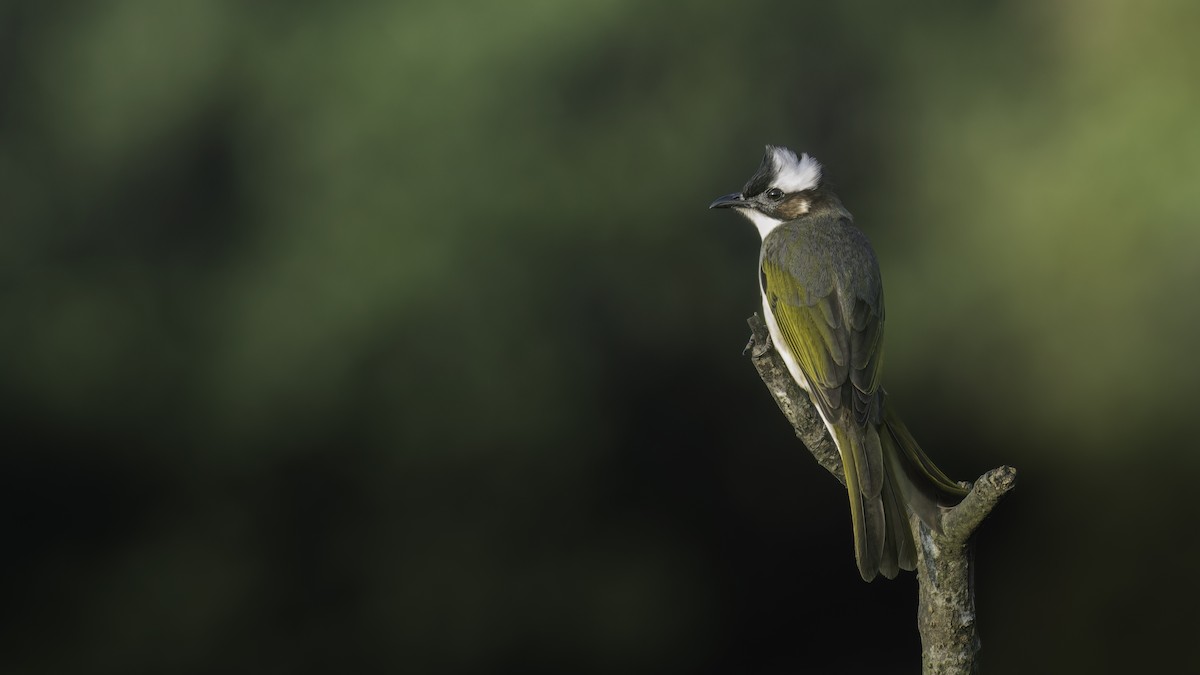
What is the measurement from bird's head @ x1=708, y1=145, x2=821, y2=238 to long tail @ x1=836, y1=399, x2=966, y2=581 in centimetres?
65

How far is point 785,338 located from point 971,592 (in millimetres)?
611

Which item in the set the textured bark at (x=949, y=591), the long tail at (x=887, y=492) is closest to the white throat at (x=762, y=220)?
the long tail at (x=887, y=492)

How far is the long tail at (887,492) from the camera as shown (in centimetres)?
186

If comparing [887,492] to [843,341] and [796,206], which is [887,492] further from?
[796,206]

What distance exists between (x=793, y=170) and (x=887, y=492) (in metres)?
0.84

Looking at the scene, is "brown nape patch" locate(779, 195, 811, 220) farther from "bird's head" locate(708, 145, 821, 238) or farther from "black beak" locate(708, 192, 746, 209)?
"black beak" locate(708, 192, 746, 209)

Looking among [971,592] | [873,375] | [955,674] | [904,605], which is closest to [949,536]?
[971,592]

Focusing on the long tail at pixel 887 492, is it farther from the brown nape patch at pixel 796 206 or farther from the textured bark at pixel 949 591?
the brown nape patch at pixel 796 206

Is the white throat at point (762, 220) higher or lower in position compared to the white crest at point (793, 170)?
lower

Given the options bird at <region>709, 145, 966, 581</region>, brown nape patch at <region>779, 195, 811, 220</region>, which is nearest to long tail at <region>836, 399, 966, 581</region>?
bird at <region>709, 145, 966, 581</region>

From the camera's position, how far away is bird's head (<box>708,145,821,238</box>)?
8.17ft

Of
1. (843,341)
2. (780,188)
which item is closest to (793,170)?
(780,188)

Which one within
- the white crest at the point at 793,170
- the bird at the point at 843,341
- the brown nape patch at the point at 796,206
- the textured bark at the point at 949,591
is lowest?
the textured bark at the point at 949,591

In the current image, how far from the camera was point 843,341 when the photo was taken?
7.01 ft
